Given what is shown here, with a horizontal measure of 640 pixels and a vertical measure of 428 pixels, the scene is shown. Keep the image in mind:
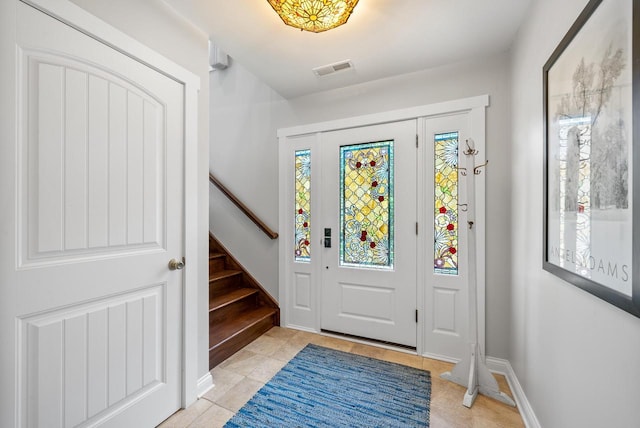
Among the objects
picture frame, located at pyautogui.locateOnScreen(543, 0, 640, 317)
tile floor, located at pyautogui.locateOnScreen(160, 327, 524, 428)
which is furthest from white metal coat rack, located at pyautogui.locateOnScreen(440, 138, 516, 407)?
picture frame, located at pyautogui.locateOnScreen(543, 0, 640, 317)

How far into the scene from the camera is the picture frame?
765 mm

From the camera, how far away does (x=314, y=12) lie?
4.87ft

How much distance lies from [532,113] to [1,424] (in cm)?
281

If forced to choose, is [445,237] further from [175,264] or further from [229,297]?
[229,297]

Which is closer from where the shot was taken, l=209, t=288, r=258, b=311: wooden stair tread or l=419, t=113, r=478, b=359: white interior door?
l=419, t=113, r=478, b=359: white interior door

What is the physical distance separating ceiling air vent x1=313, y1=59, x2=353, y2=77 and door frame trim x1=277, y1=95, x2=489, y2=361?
0.42m

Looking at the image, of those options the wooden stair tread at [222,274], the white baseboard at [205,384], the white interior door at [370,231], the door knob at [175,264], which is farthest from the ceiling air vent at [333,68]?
the white baseboard at [205,384]

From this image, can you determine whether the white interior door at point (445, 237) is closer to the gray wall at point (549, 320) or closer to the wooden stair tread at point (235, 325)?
the gray wall at point (549, 320)

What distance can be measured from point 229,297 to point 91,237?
1.65 m

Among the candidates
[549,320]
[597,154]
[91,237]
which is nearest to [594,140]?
[597,154]

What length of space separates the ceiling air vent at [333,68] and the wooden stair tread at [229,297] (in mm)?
2226

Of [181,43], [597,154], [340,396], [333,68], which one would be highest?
[333,68]

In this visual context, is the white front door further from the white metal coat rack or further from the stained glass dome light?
the white metal coat rack

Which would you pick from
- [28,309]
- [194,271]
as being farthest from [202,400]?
[28,309]
